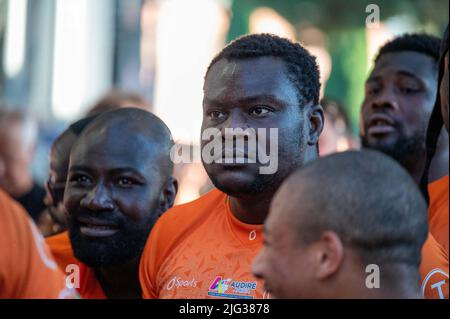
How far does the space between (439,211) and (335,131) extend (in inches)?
110

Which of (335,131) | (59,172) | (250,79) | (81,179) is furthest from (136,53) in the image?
(250,79)

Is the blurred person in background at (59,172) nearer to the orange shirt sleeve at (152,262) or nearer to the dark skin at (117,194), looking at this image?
the dark skin at (117,194)

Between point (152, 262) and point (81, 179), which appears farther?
point (81, 179)

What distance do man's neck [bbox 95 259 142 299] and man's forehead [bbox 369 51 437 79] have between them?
6.63 feet

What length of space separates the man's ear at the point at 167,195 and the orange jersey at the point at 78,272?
554mm

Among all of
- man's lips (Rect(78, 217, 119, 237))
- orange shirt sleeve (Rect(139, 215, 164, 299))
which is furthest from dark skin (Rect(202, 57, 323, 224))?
man's lips (Rect(78, 217, 119, 237))

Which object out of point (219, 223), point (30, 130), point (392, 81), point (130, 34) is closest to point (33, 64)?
point (130, 34)

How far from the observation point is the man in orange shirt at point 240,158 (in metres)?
3.62

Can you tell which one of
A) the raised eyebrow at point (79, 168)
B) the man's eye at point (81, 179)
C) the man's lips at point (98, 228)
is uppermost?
the raised eyebrow at point (79, 168)

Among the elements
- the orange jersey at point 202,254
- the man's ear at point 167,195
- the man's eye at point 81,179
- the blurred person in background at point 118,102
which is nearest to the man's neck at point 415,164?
the man's ear at point 167,195

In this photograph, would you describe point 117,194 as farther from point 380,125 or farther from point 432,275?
point 380,125

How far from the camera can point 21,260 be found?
2.87 m

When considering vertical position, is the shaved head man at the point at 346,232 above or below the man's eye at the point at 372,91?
below

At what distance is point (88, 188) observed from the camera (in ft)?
14.4
